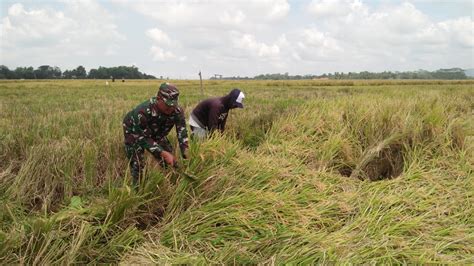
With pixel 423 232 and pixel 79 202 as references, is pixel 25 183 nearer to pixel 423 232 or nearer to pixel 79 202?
pixel 79 202

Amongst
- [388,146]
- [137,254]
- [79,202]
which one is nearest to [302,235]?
[137,254]

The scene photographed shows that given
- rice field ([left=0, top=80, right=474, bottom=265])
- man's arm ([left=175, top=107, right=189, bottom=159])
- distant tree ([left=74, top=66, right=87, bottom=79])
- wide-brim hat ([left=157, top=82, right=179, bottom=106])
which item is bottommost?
rice field ([left=0, top=80, right=474, bottom=265])

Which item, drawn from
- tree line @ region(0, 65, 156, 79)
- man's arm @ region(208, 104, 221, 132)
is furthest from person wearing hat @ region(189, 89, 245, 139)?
tree line @ region(0, 65, 156, 79)

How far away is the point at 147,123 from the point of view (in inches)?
146

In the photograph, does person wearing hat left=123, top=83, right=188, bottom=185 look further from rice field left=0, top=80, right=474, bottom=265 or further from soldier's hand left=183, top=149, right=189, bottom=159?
rice field left=0, top=80, right=474, bottom=265

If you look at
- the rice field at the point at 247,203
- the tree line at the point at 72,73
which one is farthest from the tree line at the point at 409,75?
the rice field at the point at 247,203

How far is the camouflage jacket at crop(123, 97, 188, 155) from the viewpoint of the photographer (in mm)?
3641

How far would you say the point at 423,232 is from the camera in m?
2.89

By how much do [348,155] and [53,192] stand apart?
11.7 feet

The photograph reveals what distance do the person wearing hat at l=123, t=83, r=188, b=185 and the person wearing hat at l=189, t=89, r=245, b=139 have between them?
2.98 ft

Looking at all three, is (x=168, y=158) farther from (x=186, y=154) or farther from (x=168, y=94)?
(x=168, y=94)

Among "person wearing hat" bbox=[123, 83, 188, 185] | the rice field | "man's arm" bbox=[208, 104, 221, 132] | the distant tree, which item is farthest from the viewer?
the distant tree

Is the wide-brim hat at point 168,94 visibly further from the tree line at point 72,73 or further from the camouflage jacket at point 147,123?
the tree line at point 72,73

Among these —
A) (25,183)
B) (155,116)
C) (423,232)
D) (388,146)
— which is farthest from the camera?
(388,146)
